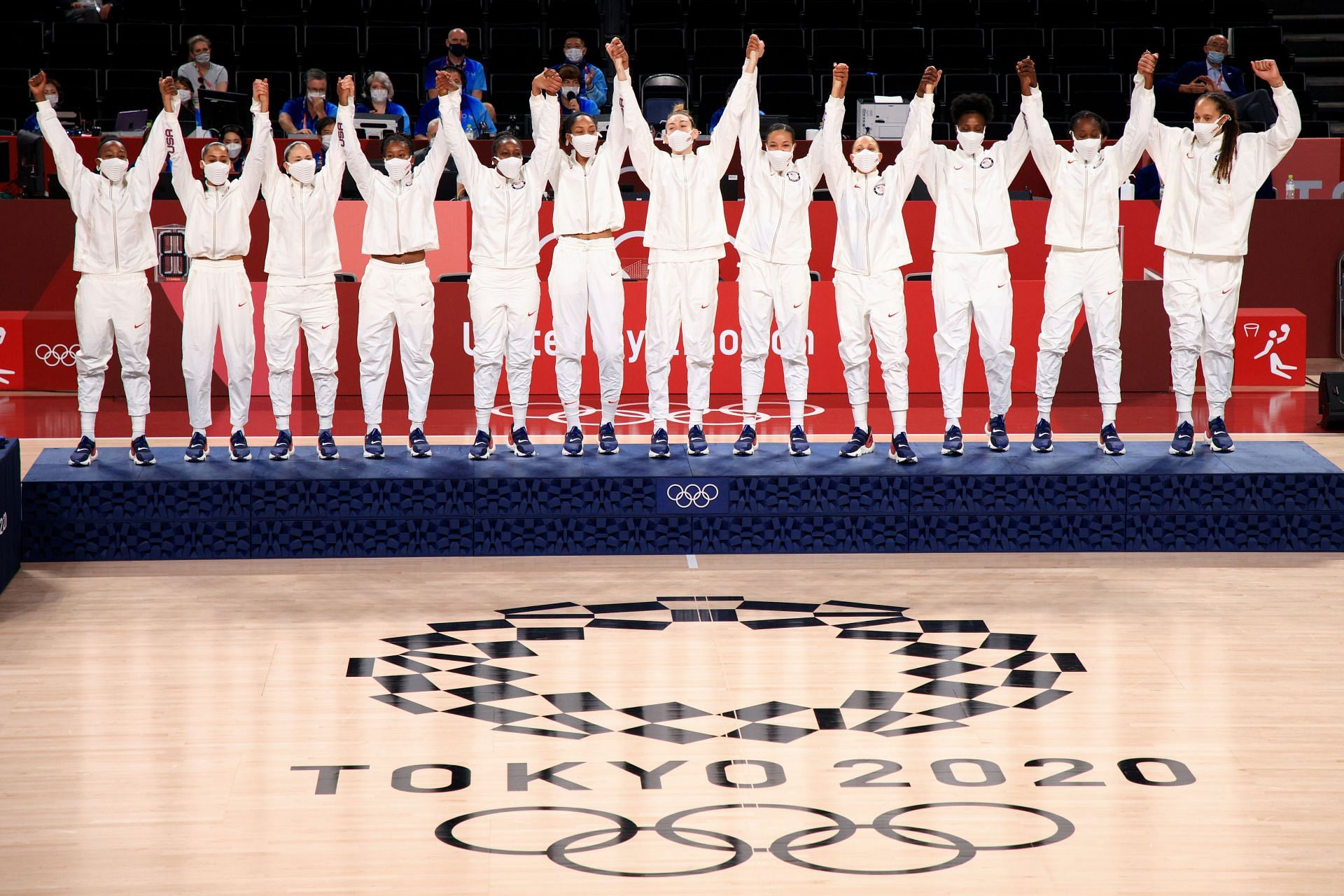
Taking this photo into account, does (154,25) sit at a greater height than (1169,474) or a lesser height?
greater

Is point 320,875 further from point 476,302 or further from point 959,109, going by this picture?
point 959,109

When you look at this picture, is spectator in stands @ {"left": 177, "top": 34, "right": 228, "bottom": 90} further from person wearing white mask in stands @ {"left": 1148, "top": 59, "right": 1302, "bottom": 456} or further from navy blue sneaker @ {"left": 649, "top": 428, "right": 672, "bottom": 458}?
person wearing white mask in stands @ {"left": 1148, "top": 59, "right": 1302, "bottom": 456}

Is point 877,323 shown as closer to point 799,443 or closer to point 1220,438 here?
point 799,443

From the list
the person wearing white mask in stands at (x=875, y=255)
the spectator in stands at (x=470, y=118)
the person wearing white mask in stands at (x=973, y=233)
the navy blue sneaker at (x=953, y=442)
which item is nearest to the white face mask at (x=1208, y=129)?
the person wearing white mask in stands at (x=973, y=233)

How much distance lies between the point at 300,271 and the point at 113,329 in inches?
43.9

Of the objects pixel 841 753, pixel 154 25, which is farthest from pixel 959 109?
pixel 154 25

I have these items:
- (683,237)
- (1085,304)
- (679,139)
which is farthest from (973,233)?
(679,139)

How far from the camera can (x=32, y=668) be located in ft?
20.3

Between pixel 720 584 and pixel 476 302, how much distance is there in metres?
2.15

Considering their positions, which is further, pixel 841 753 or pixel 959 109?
pixel 959 109

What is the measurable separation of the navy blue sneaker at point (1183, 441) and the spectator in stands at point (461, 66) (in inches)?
279

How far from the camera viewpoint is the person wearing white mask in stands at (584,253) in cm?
838

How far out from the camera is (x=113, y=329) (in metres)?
8.46

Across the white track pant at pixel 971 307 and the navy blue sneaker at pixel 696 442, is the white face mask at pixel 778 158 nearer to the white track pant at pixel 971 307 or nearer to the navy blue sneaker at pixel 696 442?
the white track pant at pixel 971 307
